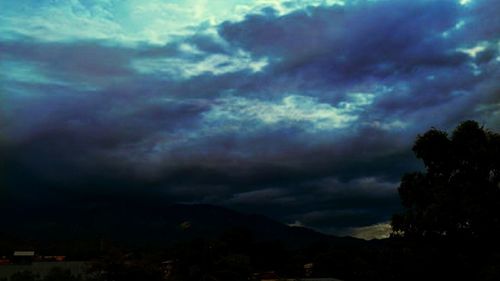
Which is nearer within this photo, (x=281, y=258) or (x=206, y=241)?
(x=206, y=241)

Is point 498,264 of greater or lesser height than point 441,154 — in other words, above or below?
below

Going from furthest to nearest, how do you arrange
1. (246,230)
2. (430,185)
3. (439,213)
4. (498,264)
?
1. (246,230)
2. (430,185)
3. (439,213)
4. (498,264)

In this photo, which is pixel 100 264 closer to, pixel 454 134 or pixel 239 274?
pixel 239 274

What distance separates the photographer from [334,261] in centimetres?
11838

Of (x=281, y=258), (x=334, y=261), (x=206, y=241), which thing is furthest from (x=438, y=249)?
(x=281, y=258)

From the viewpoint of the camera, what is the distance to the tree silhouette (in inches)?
2121

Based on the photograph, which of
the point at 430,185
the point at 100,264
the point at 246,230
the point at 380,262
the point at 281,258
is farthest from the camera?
the point at 246,230

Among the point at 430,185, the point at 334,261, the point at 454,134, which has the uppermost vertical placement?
the point at 454,134

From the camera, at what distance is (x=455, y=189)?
5550 cm

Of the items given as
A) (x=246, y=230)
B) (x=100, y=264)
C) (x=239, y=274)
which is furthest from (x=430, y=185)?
(x=246, y=230)

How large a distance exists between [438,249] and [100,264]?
29.3m

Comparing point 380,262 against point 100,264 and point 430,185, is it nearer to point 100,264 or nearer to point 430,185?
point 430,185

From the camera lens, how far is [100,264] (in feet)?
147

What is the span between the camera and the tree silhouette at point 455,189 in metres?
53.9
